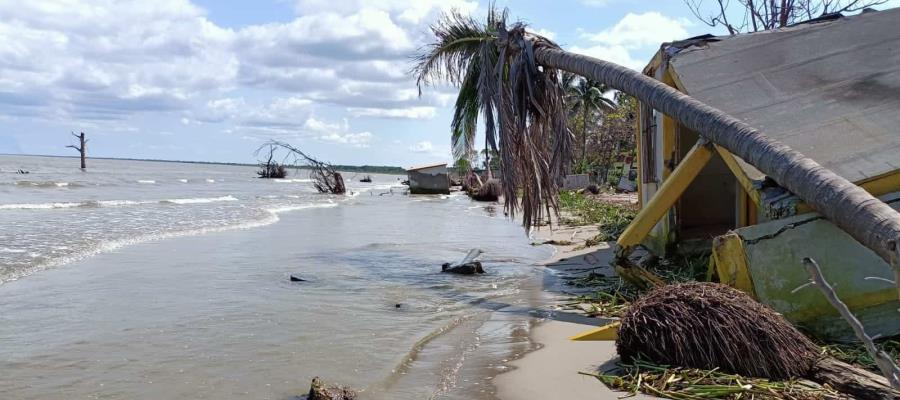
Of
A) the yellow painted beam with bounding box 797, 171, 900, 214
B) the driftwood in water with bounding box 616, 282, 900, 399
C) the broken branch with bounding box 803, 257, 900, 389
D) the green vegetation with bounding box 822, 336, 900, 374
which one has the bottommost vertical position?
the green vegetation with bounding box 822, 336, 900, 374

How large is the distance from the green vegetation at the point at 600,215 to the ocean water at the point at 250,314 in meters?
1.57

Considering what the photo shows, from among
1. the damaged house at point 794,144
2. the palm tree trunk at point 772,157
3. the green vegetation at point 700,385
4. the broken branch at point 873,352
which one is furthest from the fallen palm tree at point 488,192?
the broken branch at point 873,352

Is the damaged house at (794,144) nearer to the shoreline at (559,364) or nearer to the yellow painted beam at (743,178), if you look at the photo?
the yellow painted beam at (743,178)

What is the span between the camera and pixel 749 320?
4500 millimetres

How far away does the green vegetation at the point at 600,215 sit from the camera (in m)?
13.6

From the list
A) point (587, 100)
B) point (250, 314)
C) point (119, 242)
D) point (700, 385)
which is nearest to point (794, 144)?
point (700, 385)

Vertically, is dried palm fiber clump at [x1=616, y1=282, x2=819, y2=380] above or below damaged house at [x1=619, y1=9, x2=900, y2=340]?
below

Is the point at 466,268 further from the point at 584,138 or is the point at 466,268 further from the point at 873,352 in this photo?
the point at 584,138

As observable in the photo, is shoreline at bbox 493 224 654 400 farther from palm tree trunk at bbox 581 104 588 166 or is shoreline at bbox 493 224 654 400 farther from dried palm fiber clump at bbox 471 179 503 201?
palm tree trunk at bbox 581 104 588 166

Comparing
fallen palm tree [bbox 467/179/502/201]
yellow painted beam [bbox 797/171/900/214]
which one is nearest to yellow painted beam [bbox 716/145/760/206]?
yellow painted beam [bbox 797/171/900/214]

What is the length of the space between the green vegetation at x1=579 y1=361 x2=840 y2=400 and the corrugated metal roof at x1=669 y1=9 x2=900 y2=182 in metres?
2.26

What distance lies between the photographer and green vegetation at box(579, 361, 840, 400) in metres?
4.10

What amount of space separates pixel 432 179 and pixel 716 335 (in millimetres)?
34245

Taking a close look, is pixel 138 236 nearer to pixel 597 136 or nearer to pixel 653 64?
pixel 653 64
